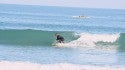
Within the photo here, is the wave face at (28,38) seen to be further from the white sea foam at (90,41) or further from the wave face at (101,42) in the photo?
the wave face at (101,42)

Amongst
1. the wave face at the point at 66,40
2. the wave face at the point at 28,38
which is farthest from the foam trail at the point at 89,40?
the wave face at the point at 28,38

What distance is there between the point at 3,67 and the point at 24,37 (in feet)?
58.1

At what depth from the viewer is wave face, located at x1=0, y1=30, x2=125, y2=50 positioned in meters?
28.7

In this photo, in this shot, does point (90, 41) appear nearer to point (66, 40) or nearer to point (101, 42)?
point (101, 42)

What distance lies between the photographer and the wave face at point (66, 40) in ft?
94.0

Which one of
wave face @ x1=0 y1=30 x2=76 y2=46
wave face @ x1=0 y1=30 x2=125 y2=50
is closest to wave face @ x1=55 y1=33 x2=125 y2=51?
wave face @ x1=0 y1=30 x2=125 y2=50

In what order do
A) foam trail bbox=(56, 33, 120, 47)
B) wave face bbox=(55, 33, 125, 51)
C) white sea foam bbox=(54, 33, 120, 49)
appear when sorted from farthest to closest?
foam trail bbox=(56, 33, 120, 47)
white sea foam bbox=(54, 33, 120, 49)
wave face bbox=(55, 33, 125, 51)

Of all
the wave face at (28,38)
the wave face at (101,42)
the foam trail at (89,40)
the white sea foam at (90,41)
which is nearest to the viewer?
the wave face at (101,42)

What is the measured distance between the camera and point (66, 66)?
14648mm

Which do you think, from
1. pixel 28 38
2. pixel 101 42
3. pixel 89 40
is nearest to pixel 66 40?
pixel 89 40

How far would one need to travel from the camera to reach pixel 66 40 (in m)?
30.6

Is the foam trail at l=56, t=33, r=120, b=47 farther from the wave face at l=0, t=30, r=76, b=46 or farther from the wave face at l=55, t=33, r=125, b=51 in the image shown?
the wave face at l=0, t=30, r=76, b=46

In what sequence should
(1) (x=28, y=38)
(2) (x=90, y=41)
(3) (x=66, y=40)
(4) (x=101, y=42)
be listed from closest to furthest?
(2) (x=90, y=41)
(3) (x=66, y=40)
(4) (x=101, y=42)
(1) (x=28, y=38)

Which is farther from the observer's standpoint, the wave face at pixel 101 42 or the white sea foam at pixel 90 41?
the white sea foam at pixel 90 41
